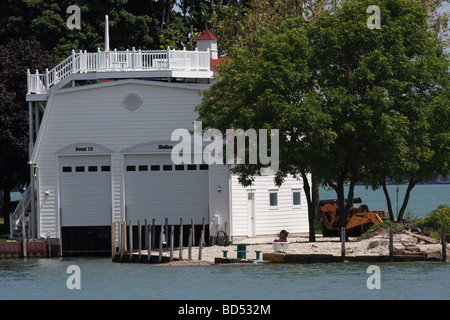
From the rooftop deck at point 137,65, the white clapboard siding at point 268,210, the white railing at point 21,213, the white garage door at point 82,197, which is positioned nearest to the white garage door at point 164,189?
the white garage door at point 82,197

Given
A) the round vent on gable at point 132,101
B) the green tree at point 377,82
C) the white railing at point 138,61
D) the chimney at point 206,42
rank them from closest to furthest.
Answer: the green tree at point 377,82 → the round vent on gable at point 132,101 → the white railing at point 138,61 → the chimney at point 206,42

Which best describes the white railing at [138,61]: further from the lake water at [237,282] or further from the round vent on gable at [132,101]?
the lake water at [237,282]

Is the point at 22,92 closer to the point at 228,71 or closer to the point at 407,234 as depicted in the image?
the point at 228,71

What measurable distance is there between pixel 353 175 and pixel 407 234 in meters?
4.30

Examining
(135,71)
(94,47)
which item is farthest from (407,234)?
(94,47)

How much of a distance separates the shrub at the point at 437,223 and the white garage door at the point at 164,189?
34.5 ft

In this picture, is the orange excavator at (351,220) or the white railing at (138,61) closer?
the white railing at (138,61)

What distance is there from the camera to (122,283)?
4072 centimetres

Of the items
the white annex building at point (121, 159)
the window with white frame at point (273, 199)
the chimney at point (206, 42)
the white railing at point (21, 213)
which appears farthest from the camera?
the chimney at point (206, 42)

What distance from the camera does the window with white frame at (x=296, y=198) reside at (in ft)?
183

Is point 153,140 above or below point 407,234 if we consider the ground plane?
above
